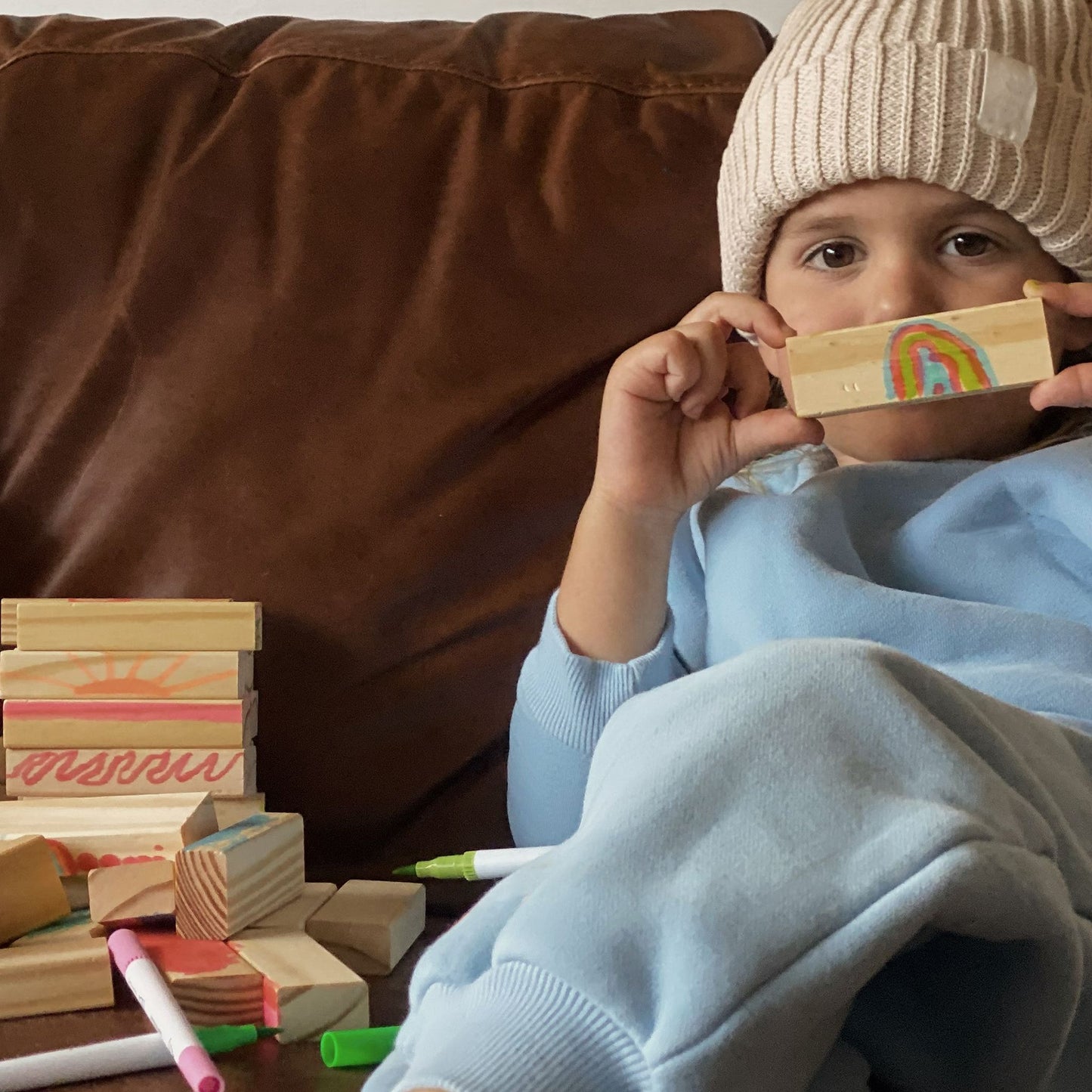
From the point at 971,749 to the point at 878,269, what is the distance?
18.2 inches

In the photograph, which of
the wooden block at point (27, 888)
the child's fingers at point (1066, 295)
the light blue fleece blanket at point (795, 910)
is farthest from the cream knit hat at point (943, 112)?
the wooden block at point (27, 888)

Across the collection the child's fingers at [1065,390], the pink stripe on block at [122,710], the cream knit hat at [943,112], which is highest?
the cream knit hat at [943,112]

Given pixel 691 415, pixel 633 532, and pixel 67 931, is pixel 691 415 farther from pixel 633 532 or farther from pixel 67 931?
pixel 67 931

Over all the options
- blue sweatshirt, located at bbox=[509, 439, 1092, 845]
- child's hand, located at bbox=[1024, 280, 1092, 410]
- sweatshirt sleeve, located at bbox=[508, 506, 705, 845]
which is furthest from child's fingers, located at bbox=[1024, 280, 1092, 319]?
sweatshirt sleeve, located at bbox=[508, 506, 705, 845]

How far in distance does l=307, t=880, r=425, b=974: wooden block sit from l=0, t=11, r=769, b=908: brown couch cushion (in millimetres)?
145

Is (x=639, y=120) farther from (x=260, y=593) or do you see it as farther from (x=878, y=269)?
(x=260, y=593)

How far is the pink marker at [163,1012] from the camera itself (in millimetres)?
533

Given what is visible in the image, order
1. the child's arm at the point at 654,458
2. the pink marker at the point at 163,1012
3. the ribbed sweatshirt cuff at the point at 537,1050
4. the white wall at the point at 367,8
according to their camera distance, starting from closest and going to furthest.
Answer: the ribbed sweatshirt cuff at the point at 537,1050
the pink marker at the point at 163,1012
the child's arm at the point at 654,458
the white wall at the point at 367,8

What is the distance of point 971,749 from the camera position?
44cm

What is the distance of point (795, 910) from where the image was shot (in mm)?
383

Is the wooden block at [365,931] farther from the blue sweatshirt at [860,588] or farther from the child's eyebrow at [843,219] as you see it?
the child's eyebrow at [843,219]

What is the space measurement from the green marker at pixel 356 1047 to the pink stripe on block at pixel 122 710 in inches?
10.3

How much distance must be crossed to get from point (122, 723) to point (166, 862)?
14cm

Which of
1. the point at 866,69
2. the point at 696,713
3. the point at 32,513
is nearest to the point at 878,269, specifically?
the point at 866,69
